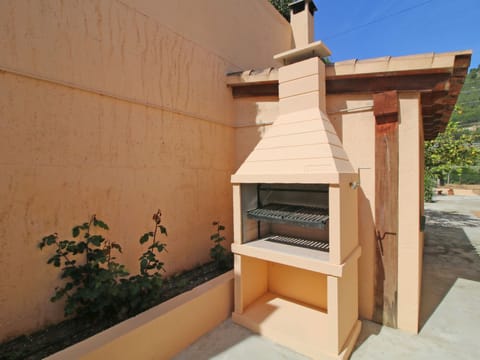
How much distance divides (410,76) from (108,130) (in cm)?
427

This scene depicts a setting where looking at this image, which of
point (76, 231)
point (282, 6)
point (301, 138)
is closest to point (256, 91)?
point (301, 138)

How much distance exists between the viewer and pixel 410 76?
3.24 m

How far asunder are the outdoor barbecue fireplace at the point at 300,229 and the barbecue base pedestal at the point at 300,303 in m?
0.01

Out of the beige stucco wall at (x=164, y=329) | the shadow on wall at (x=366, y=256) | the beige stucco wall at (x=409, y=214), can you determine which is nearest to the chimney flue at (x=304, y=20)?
the beige stucco wall at (x=409, y=214)

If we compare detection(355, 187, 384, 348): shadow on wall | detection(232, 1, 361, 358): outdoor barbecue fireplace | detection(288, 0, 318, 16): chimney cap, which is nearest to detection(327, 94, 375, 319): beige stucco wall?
detection(355, 187, 384, 348): shadow on wall

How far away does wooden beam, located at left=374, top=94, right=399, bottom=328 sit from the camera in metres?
3.31

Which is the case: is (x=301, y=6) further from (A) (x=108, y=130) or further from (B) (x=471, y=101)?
(B) (x=471, y=101)

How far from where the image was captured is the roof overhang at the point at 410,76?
300cm

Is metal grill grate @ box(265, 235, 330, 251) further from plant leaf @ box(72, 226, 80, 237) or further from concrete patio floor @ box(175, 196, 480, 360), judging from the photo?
plant leaf @ box(72, 226, 80, 237)

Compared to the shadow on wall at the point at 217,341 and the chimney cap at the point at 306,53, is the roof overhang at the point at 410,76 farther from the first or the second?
the shadow on wall at the point at 217,341

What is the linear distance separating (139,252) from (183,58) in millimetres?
3392

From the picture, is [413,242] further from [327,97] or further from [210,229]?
[210,229]

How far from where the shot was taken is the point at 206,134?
4.58m

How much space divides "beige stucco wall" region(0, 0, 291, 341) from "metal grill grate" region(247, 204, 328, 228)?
1.52m
